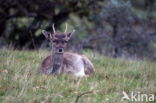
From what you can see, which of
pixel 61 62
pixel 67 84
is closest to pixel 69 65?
pixel 61 62

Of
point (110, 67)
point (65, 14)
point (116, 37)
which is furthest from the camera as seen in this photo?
point (65, 14)

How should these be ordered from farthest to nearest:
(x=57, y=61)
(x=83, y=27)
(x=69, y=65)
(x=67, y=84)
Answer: (x=83, y=27) → (x=69, y=65) → (x=57, y=61) → (x=67, y=84)

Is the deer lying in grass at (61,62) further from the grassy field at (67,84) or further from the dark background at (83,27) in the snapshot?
the dark background at (83,27)

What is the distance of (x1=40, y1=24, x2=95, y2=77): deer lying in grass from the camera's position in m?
10.1

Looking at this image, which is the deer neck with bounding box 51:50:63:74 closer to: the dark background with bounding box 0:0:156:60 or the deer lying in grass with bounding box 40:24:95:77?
the deer lying in grass with bounding box 40:24:95:77

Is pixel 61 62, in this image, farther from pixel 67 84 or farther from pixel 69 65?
pixel 67 84

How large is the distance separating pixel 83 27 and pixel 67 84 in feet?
41.4

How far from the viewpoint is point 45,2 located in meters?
18.7

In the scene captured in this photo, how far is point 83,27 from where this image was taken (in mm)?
20938

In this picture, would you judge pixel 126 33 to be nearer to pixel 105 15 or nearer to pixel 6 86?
pixel 105 15

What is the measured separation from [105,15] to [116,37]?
103 centimetres

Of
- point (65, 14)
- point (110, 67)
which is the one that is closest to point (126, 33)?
point (65, 14)

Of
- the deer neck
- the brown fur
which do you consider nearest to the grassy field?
the brown fur

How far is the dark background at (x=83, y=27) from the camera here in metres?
17.9
